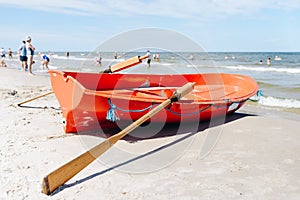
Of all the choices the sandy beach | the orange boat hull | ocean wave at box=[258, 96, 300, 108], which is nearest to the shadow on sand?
the sandy beach

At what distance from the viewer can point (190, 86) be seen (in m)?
4.78

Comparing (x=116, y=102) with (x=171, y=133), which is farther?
(x=171, y=133)

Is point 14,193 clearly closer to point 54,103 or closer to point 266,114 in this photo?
point 54,103

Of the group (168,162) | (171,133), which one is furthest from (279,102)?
(168,162)

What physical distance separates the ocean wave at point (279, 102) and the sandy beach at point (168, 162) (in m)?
2.59

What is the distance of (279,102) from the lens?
8.45m

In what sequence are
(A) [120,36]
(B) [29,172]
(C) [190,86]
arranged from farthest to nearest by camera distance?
1. (A) [120,36]
2. (C) [190,86]
3. (B) [29,172]

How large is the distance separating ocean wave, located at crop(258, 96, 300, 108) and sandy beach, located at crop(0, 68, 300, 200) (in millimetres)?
2594

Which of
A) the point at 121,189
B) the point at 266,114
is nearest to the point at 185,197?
the point at 121,189

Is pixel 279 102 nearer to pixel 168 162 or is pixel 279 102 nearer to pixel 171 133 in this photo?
pixel 171 133

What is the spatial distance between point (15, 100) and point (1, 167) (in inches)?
168

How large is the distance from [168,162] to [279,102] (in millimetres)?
6046

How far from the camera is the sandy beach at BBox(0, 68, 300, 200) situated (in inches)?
113

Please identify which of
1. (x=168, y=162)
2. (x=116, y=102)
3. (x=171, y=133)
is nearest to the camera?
(x=168, y=162)
